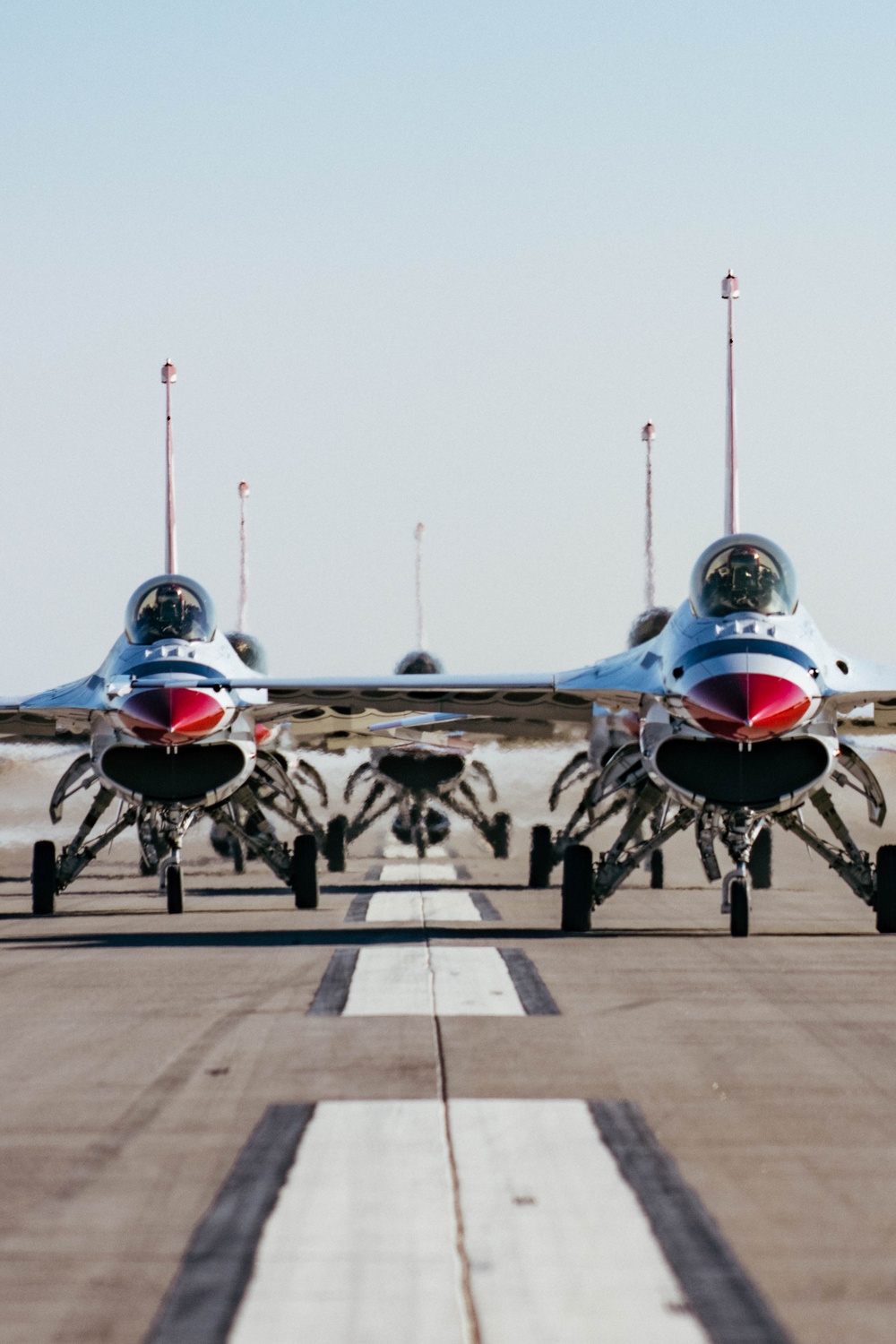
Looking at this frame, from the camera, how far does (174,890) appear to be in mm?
21172

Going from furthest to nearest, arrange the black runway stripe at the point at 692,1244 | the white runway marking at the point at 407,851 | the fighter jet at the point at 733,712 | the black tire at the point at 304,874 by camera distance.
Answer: the white runway marking at the point at 407,851 → the black tire at the point at 304,874 → the fighter jet at the point at 733,712 → the black runway stripe at the point at 692,1244

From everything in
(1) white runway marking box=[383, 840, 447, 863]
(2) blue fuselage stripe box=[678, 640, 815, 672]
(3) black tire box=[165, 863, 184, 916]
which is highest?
(2) blue fuselage stripe box=[678, 640, 815, 672]

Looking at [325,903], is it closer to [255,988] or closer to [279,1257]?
[255,988]

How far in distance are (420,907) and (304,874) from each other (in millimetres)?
1507

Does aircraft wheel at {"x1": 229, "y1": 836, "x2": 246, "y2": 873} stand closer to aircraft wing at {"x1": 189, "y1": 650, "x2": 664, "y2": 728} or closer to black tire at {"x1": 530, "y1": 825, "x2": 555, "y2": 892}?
black tire at {"x1": 530, "y1": 825, "x2": 555, "y2": 892}

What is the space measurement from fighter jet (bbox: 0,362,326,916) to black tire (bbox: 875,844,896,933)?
6872mm

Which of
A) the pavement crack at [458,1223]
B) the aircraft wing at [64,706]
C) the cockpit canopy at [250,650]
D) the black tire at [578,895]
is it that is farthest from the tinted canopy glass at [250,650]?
the pavement crack at [458,1223]

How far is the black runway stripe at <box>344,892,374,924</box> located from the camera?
20.3 m

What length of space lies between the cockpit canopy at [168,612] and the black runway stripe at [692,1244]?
13.7 metres

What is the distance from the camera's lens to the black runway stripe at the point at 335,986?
38.5ft

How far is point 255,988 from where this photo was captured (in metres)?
13.1

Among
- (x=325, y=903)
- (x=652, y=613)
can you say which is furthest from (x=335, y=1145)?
(x=652, y=613)

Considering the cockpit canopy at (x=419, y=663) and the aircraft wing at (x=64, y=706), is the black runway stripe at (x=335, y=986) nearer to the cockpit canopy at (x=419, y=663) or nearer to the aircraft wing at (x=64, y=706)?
the aircraft wing at (x=64, y=706)

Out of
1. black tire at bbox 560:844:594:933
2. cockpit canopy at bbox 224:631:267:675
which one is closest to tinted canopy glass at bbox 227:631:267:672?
cockpit canopy at bbox 224:631:267:675
